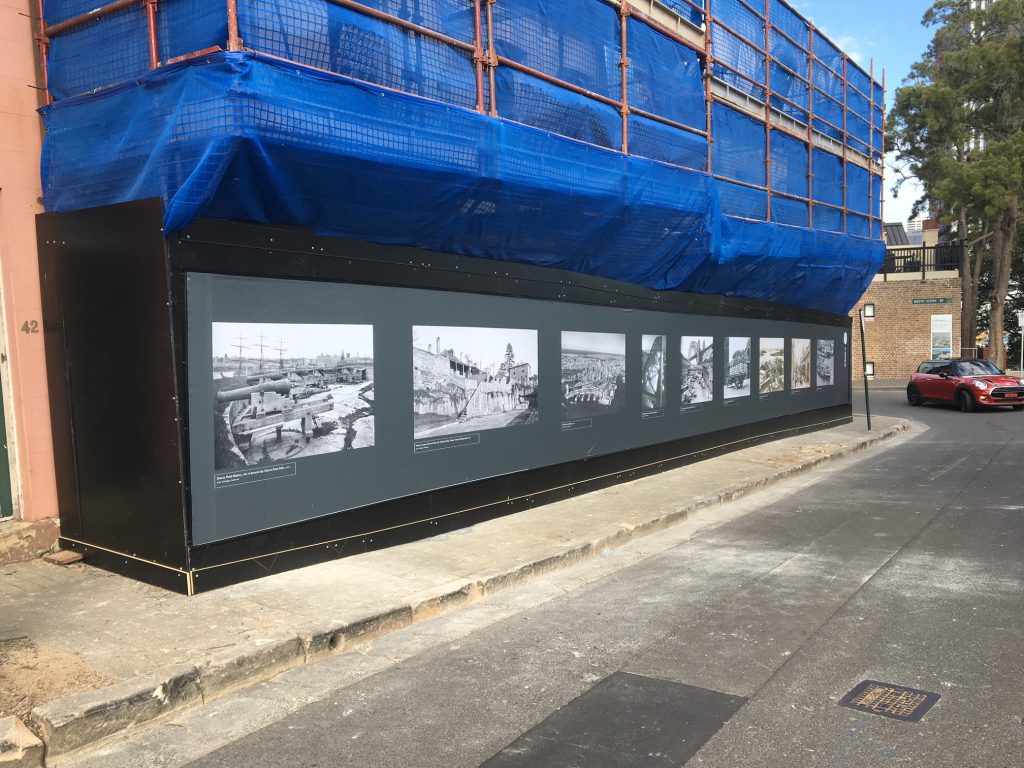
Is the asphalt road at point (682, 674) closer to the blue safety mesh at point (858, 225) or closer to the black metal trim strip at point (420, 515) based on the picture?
the black metal trim strip at point (420, 515)

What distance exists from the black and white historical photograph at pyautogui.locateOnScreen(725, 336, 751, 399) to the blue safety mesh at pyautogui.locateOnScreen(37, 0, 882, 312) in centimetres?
166

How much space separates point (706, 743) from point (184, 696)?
279cm

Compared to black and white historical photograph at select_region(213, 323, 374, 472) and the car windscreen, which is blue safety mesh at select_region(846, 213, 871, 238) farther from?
black and white historical photograph at select_region(213, 323, 374, 472)

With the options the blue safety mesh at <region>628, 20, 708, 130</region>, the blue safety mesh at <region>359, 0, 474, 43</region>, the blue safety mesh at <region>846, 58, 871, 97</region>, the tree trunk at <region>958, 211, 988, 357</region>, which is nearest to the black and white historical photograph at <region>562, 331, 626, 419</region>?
the blue safety mesh at <region>628, 20, 708, 130</region>

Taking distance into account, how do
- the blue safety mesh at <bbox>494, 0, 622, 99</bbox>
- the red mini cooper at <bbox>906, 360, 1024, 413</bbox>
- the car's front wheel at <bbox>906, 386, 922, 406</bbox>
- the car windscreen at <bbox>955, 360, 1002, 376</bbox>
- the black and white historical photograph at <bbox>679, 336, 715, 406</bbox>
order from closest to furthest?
the blue safety mesh at <bbox>494, 0, 622, 99</bbox> → the black and white historical photograph at <bbox>679, 336, 715, 406</bbox> → the red mini cooper at <bbox>906, 360, 1024, 413</bbox> → the car windscreen at <bbox>955, 360, 1002, 376</bbox> → the car's front wheel at <bbox>906, 386, 922, 406</bbox>

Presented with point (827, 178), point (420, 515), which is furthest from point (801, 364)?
point (420, 515)

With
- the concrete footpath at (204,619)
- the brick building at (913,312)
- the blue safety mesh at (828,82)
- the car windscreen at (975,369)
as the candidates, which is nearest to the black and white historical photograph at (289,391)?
the concrete footpath at (204,619)

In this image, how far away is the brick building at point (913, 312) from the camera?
1359 inches

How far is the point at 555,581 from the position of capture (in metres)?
6.88

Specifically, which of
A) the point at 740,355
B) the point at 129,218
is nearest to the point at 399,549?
the point at 129,218

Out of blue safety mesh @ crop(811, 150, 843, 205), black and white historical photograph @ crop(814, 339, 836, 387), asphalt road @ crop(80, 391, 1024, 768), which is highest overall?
blue safety mesh @ crop(811, 150, 843, 205)

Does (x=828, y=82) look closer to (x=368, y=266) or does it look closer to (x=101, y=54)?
(x=368, y=266)

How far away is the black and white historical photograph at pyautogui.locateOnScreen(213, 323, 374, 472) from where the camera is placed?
624 cm

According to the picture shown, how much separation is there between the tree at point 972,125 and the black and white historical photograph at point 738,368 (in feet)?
68.4
